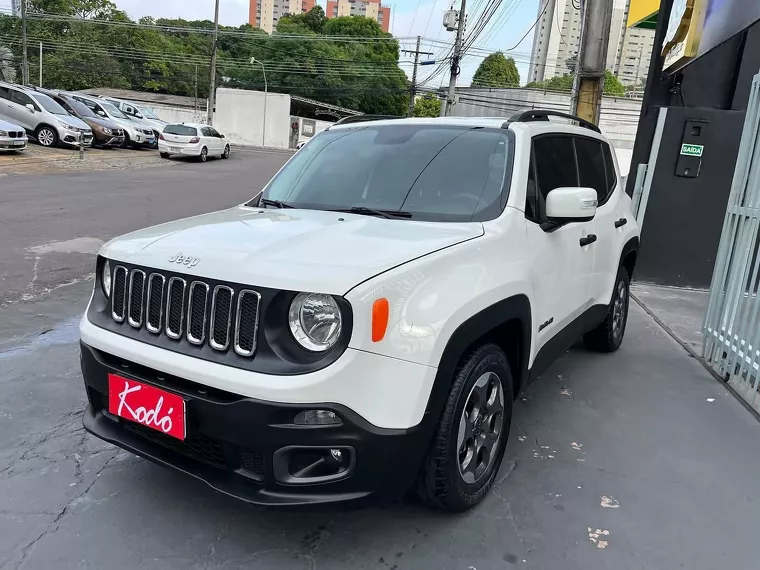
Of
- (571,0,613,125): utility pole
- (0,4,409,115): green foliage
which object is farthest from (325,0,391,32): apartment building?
(571,0,613,125): utility pole

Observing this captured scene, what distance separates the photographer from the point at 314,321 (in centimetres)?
211

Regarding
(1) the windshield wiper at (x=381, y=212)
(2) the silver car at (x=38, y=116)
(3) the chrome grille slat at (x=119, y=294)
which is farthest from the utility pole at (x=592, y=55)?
(2) the silver car at (x=38, y=116)

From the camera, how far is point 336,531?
2514 mm

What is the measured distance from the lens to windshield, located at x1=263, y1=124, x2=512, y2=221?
9.95 ft

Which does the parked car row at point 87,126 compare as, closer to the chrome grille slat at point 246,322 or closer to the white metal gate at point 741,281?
the chrome grille slat at point 246,322

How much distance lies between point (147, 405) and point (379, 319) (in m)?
0.99

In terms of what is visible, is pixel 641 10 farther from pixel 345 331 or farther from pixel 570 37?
pixel 570 37

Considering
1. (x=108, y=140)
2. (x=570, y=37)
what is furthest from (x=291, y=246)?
(x=570, y=37)

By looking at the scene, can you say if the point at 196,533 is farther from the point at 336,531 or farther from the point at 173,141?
the point at 173,141

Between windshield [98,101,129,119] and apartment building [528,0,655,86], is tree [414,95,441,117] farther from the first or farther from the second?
windshield [98,101,129,119]

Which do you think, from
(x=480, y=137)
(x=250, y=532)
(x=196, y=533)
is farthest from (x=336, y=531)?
(x=480, y=137)

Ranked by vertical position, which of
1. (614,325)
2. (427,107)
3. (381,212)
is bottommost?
(614,325)

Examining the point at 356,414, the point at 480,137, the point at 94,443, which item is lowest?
the point at 94,443

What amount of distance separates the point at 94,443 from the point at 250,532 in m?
1.19
